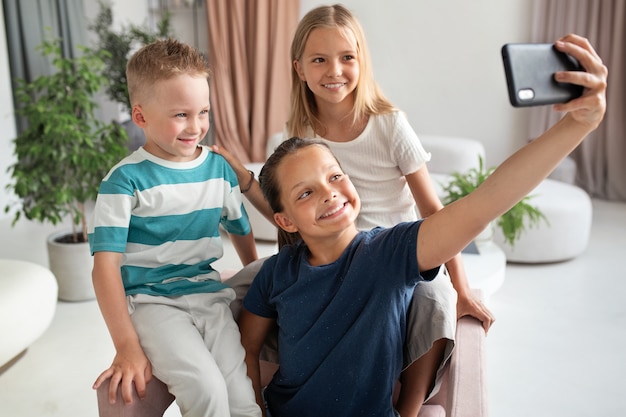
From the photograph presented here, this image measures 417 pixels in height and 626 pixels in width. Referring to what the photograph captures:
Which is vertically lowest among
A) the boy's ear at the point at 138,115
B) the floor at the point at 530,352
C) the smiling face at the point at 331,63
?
the floor at the point at 530,352

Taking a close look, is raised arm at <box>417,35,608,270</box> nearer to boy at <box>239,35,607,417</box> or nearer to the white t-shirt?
boy at <box>239,35,607,417</box>

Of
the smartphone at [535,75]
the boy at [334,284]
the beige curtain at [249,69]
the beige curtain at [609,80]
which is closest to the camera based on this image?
the smartphone at [535,75]

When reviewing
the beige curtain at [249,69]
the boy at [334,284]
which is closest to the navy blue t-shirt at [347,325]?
the boy at [334,284]

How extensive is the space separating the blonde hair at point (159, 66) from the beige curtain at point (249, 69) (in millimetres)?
3891

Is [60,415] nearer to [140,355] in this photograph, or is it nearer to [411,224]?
[140,355]

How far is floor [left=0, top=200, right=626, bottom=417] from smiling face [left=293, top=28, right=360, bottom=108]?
1.24 m

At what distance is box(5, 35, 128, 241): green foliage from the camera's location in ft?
9.52

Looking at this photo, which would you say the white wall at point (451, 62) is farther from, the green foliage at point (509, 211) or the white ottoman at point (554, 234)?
the green foliage at point (509, 211)

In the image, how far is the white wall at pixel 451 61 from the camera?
4.74 meters

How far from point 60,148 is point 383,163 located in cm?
181

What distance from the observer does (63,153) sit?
291 cm

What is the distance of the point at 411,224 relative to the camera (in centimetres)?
113

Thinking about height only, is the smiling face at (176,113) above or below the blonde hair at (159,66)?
below

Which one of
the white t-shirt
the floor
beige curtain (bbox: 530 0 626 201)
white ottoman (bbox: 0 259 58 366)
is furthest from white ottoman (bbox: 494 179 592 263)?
white ottoman (bbox: 0 259 58 366)
